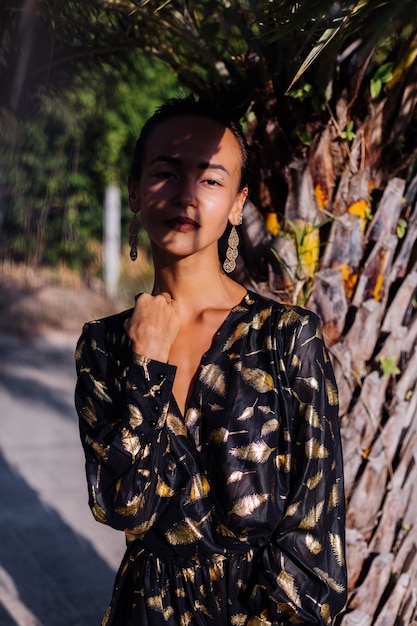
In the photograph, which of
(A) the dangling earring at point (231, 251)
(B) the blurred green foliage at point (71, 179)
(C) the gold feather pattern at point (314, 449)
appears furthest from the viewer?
(B) the blurred green foliage at point (71, 179)

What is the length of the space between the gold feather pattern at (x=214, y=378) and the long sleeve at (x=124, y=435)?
0.26 feet

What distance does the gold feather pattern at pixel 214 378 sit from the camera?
6.28ft

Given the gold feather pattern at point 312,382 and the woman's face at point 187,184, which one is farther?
the woman's face at point 187,184

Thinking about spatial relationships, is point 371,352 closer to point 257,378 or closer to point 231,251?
point 231,251

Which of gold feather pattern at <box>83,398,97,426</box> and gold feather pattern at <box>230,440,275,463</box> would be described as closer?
gold feather pattern at <box>230,440,275,463</box>

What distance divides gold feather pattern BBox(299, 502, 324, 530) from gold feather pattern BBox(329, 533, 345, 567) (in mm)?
83

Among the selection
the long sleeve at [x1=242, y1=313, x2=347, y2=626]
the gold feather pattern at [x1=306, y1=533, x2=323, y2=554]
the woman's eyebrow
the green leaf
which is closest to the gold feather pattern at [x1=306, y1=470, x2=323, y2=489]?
the long sleeve at [x1=242, y1=313, x2=347, y2=626]

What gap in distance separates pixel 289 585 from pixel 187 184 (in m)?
0.86

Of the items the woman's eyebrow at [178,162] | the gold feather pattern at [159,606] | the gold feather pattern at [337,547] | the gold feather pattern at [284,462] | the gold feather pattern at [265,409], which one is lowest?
the gold feather pattern at [159,606]

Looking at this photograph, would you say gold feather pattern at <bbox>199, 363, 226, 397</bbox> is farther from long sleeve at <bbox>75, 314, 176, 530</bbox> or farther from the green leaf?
Result: the green leaf

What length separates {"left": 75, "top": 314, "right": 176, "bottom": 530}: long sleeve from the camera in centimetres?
182

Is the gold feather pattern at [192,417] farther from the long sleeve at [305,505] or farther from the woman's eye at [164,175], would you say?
the woman's eye at [164,175]

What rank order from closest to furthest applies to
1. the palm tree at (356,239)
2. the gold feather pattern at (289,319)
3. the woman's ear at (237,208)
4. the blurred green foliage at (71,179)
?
the gold feather pattern at (289,319) → the woman's ear at (237,208) → the palm tree at (356,239) → the blurred green foliage at (71,179)

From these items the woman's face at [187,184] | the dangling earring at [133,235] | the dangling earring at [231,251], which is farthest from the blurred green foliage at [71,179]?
the woman's face at [187,184]
